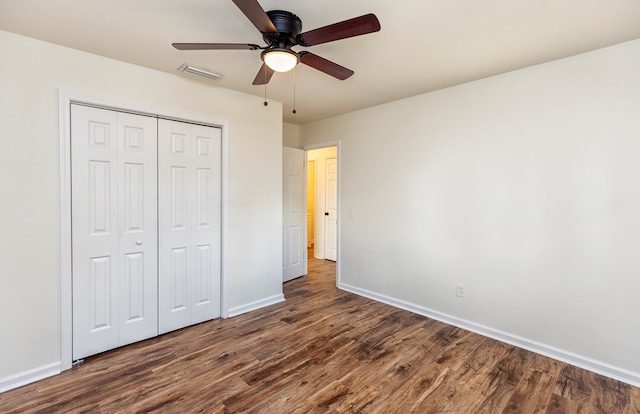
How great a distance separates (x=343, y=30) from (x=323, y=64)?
432mm

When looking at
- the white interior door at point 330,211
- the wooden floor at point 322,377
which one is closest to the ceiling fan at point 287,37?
the wooden floor at point 322,377

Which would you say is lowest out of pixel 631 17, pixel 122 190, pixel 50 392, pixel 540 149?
pixel 50 392

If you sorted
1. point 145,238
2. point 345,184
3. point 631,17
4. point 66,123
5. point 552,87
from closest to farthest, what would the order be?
point 631,17 → point 66,123 → point 552,87 → point 145,238 → point 345,184

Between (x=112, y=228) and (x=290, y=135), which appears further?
(x=290, y=135)

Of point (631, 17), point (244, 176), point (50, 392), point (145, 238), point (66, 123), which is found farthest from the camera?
point (244, 176)

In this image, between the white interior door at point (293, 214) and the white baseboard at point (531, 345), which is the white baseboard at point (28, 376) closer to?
the white interior door at point (293, 214)

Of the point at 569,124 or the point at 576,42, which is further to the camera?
the point at 569,124

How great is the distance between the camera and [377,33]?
2.05 meters

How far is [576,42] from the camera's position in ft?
7.15

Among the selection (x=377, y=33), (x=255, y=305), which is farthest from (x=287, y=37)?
(x=255, y=305)

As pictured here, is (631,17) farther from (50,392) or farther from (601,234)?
(50,392)

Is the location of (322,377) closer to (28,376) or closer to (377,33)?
(28,376)

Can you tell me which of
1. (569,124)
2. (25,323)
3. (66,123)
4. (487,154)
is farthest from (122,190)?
(569,124)

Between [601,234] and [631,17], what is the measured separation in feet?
4.99
